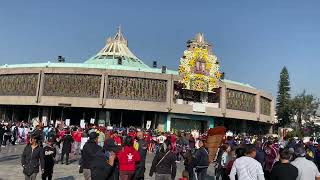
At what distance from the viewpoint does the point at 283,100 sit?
9694 cm

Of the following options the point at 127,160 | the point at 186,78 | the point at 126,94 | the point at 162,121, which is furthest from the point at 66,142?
the point at 162,121

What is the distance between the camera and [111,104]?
59.9 meters

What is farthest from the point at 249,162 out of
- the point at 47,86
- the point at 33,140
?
the point at 47,86

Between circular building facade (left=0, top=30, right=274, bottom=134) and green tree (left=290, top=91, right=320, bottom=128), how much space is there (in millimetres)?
25214

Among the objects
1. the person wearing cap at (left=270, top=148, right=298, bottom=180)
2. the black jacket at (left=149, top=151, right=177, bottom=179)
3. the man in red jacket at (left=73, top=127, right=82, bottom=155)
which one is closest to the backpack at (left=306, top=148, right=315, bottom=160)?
the black jacket at (left=149, top=151, right=177, bottom=179)

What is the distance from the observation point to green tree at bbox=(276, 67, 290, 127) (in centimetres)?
9436

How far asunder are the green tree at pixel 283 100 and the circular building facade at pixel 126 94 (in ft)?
91.1

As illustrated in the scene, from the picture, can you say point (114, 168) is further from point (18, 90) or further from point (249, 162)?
point (18, 90)

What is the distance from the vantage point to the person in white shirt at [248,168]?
7008mm

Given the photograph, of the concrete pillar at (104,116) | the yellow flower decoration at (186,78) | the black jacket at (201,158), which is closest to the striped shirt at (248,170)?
the black jacket at (201,158)

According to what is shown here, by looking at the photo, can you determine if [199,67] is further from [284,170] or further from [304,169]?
[284,170]

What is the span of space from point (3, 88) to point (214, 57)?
3296cm

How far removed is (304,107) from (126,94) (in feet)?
151

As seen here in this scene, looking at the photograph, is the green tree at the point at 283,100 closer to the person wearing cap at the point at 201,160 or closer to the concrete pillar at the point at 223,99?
the concrete pillar at the point at 223,99
